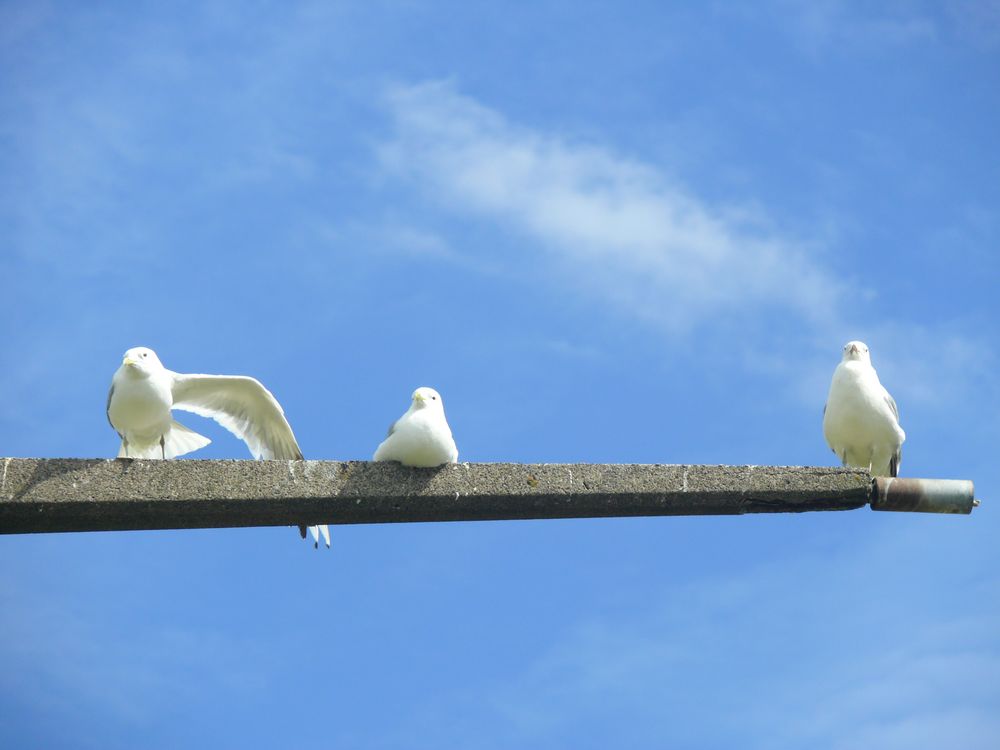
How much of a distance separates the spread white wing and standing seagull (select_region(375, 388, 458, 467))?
360cm

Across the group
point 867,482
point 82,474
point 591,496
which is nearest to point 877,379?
point 867,482

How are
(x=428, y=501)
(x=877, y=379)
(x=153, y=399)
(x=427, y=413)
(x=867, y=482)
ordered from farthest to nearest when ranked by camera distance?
(x=877, y=379), (x=153, y=399), (x=427, y=413), (x=867, y=482), (x=428, y=501)

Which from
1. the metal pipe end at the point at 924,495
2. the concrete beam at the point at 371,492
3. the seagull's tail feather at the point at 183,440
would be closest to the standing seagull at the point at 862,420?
the metal pipe end at the point at 924,495

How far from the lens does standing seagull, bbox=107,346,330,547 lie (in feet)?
29.2

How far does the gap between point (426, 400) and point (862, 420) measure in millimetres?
4178

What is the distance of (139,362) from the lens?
8.82 metres

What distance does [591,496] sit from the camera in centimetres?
550

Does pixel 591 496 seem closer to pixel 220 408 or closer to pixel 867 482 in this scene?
pixel 867 482

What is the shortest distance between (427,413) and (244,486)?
152 cm

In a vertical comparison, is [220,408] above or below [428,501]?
above

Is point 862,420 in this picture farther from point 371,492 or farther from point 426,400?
point 371,492

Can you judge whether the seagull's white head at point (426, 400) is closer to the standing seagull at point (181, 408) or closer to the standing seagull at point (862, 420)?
the standing seagull at point (181, 408)

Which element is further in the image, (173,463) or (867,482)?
(867,482)

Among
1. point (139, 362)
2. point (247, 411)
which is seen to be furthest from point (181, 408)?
point (139, 362)
